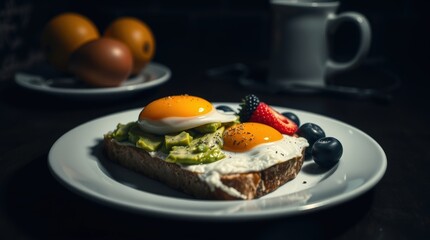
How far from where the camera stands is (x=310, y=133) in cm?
137

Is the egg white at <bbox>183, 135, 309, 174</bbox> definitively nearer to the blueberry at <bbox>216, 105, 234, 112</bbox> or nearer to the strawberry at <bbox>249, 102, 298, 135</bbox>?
the strawberry at <bbox>249, 102, 298, 135</bbox>

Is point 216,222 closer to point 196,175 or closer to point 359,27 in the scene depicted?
point 196,175

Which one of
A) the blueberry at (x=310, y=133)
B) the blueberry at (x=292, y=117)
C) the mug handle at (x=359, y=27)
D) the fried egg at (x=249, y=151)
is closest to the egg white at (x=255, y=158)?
the fried egg at (x=249, y=151)

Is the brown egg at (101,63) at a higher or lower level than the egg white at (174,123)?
lower

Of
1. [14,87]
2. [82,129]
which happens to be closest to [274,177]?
[82,129]

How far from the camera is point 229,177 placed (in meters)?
1.07

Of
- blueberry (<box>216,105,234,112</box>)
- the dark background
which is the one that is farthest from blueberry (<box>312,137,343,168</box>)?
the dark background

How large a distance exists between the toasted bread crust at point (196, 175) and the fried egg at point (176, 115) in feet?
0.23

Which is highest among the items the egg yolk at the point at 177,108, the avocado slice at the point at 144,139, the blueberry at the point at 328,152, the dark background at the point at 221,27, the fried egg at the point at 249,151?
the egg yolk at the point at 177,108

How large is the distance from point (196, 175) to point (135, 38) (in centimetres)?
113

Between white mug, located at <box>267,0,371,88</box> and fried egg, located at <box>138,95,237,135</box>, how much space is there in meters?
0.79

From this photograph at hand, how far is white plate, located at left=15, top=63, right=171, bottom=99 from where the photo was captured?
1.77 m

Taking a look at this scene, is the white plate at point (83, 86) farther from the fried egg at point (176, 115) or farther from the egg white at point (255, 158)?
the egg white at point (255, 158)

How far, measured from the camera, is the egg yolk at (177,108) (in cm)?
125
